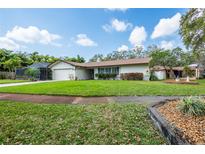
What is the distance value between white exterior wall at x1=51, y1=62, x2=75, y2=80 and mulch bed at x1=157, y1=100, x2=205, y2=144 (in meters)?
21.4

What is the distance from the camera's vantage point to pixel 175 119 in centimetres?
381

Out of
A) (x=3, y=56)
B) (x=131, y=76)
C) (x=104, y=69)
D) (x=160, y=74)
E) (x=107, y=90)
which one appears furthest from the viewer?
(x=3, y=56)

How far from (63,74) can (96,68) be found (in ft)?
17.2

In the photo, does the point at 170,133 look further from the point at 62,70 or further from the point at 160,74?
the point at 62,70

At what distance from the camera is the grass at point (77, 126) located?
328 cm

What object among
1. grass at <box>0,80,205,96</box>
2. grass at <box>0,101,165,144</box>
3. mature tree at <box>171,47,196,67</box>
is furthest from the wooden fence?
mature tree at <box>171,47,196,67</box>

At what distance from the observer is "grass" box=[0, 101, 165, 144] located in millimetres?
3275

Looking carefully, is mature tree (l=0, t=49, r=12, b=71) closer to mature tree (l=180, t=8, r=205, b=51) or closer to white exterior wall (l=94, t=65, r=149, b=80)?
white exterior wall (l=94, t=65, r=149, b=80)

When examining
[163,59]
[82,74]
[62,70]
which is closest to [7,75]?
[62,70]

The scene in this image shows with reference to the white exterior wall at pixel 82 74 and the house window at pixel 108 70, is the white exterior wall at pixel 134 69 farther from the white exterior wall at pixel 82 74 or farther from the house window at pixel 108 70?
the white exterior wall at pixel 82 74

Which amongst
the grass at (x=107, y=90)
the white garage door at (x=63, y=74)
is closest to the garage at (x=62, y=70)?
the white garage door at (x=63, y=74)

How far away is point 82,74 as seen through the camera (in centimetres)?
2662

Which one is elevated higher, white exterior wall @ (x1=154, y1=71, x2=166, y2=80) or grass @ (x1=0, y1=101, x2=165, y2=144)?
white exterior wall @ (x1=154, y1=71, x2=166, y2=80)
